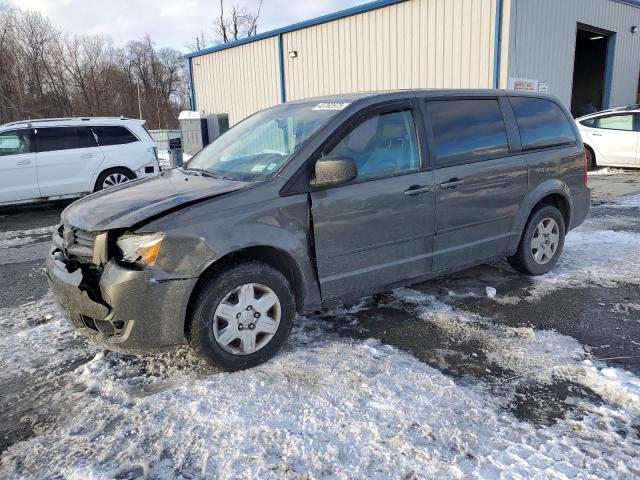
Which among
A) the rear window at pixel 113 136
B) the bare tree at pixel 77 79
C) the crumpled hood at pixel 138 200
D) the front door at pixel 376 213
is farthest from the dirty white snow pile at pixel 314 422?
the bare tree at pixel 77 79

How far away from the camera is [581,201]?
17.2 ft

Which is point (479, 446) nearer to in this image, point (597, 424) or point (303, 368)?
point (597, 424)

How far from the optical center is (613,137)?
12.7 m

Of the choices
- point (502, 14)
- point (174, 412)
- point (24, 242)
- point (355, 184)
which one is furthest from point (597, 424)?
point (502, 14)

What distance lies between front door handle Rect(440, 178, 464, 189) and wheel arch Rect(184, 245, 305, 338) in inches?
55.1

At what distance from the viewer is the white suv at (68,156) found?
8992 mm

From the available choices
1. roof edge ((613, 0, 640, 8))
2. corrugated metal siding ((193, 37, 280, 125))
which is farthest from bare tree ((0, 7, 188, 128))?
roof edge ((613, 0, 640, 8))

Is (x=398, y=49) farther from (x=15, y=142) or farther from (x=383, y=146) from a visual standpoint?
(x=383, y=146)

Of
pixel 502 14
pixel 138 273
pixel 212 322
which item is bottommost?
pixel 212 322

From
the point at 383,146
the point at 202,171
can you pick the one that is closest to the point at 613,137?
the point at 383,146

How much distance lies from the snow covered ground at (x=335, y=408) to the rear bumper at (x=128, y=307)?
320mm

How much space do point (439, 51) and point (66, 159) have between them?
358 inches

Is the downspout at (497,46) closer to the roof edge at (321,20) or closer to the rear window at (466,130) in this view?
the roof edge at (321,20)

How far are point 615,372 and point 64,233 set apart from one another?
11.9ft
